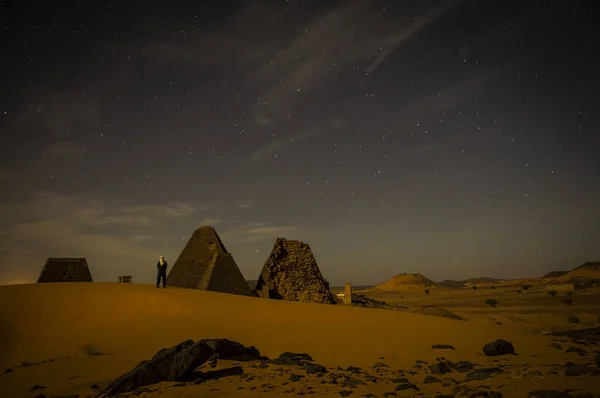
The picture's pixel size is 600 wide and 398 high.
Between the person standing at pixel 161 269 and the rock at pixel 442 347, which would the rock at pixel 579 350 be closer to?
the rock at pixel 442 347

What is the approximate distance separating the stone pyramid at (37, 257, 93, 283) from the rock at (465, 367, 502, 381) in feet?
64.4

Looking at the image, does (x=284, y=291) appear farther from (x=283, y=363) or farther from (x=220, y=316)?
(x=283, y=363)

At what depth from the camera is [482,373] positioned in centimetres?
584

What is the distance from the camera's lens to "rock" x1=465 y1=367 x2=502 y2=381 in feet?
18.4

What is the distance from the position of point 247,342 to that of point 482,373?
5225 mm

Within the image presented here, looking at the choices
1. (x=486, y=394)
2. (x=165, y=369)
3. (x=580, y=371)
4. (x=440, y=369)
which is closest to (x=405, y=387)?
(x=486, y=394)

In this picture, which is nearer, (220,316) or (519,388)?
(519,388)

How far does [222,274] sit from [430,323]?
948 centimetres

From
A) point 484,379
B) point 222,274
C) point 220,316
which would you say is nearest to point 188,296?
point 220,316

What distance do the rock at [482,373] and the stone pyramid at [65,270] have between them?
773 inches

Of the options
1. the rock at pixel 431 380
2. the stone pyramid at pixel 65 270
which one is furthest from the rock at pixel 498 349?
the stone pyramid at pixel 65 270

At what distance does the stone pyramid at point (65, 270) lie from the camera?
741 inches

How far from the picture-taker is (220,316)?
11227 millimetres

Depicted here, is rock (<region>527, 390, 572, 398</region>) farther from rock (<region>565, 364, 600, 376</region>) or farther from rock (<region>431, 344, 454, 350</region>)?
rock (<region>431, 344, 454, 350</region>)
